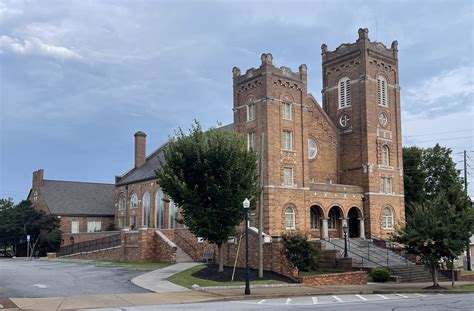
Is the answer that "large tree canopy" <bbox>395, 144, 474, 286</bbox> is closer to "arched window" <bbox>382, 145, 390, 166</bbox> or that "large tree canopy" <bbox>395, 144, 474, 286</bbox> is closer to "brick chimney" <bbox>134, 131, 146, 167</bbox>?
"arched window" <bbox>382, 145, 390, 166</bbox>

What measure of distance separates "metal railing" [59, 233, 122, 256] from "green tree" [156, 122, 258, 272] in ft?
55.5

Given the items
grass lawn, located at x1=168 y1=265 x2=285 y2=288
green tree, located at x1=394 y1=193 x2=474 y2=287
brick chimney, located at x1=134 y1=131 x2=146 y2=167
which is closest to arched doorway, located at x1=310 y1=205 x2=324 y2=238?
green tree, located at x1=394 y1=193 x2=474 y2=287

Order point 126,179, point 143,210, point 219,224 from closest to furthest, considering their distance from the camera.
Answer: point 219,224 < point 143,210 < point 126,179

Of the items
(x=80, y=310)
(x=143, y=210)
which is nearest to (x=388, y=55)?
(x=143, y=210)

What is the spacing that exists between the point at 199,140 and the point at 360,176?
21.9 m

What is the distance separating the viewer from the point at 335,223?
45906mm

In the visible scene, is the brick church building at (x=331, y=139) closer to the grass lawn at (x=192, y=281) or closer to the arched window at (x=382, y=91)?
the arched window at (x=382, y=91)

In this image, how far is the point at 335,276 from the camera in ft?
96.7

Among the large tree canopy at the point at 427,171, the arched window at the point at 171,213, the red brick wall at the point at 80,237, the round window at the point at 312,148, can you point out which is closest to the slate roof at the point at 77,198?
the red brick wall at the point at 80,237

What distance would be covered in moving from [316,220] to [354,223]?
4.72m

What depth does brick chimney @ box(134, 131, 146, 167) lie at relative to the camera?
214 feet

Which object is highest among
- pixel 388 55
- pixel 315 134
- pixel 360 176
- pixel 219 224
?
pixel 388 55

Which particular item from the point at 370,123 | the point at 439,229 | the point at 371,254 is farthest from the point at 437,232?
the point at 370,123

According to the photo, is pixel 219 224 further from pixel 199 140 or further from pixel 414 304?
pixel 414 304
